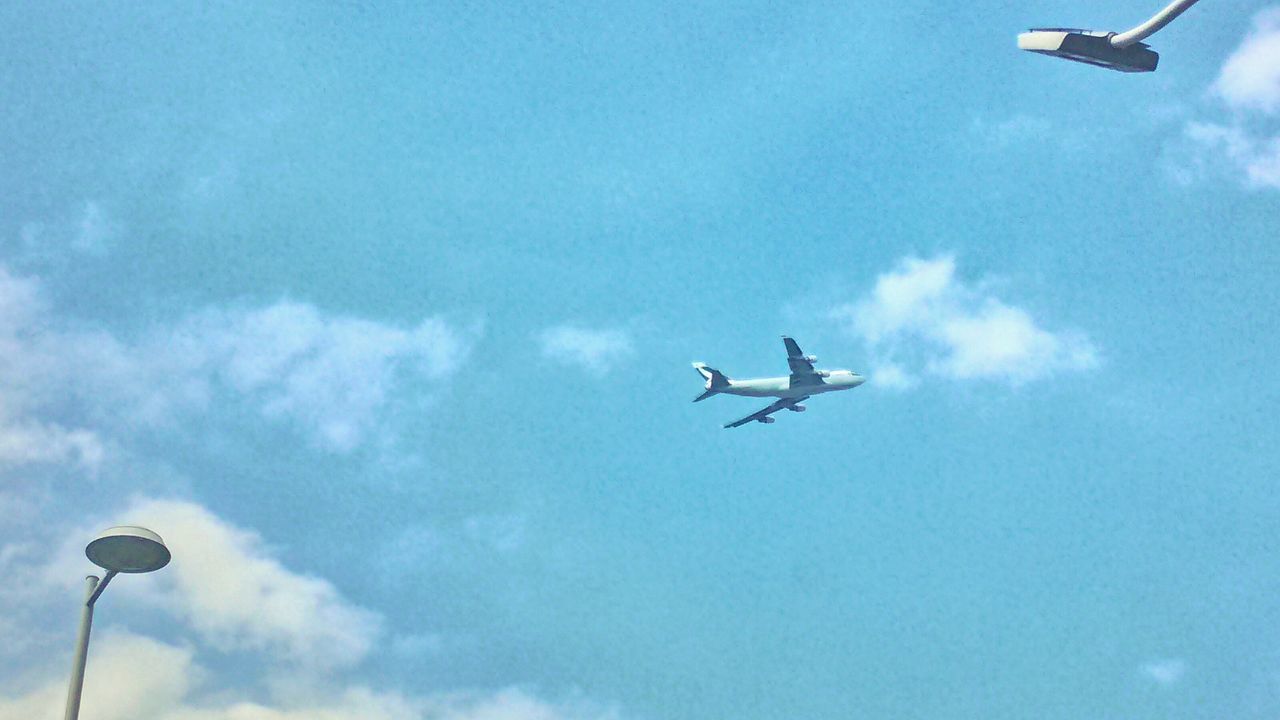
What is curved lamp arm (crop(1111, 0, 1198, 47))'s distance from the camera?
26.2 m

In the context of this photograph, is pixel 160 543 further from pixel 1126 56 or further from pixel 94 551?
pixel 1126 56

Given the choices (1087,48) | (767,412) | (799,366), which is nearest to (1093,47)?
(1087,48)

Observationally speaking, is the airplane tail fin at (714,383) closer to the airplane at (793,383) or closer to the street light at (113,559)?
the airplane at (793,383)

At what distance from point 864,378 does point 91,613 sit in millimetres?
109505

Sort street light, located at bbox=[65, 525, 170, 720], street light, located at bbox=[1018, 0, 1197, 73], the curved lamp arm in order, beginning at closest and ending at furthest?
the curved lamp arm
street light, located at bbox=[1018, 0, 1197, 73]
street light, located at bbox=[65, 525, 170, 720]

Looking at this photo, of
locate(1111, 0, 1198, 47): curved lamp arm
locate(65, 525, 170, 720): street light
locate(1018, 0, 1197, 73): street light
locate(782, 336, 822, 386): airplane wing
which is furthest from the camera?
locate(782, 336, 822, 386): airplane wing

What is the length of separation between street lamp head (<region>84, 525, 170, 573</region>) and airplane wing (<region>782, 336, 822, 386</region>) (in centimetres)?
10120

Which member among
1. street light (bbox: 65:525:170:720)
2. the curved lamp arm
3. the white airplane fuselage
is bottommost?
street light (bbox: 65:525:170:720)

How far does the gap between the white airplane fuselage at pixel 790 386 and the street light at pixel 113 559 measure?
340ft

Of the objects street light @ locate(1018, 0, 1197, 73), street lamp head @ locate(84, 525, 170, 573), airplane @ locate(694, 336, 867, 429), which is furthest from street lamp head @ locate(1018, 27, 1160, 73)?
airplane @ locate(694, 336, 867, 429)

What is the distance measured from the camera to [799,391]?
140250mm

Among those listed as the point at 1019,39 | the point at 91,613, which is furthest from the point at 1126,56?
the point at 91,613

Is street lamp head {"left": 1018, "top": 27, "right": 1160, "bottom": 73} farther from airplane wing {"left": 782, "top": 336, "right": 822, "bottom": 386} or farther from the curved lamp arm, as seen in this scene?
airplane wing {"left": 782, "top": 336, "right": 822, "bottom": 386}

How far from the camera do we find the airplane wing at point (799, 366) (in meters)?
136
